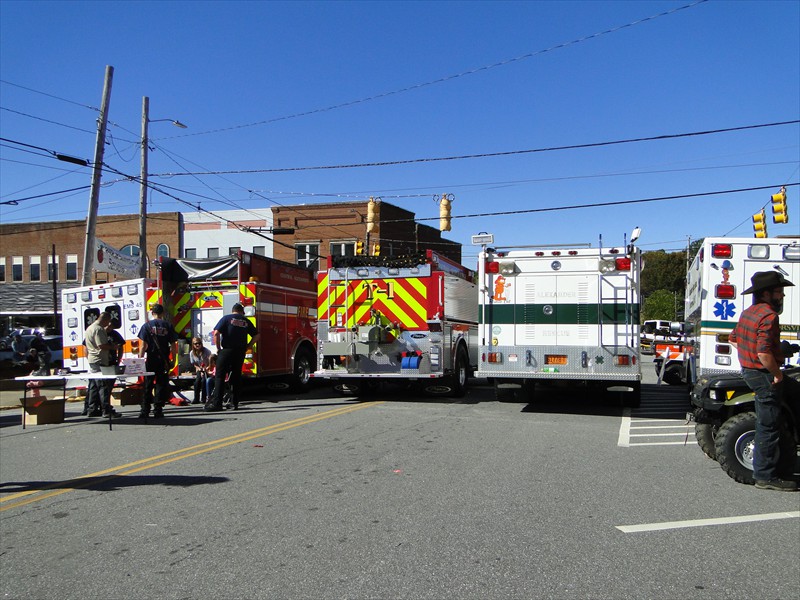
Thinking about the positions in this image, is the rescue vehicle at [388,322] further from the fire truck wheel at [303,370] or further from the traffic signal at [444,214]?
the traffic signal at [444,214]

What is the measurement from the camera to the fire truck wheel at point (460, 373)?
1384 cm

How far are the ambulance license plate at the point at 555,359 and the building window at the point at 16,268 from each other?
46.4 m

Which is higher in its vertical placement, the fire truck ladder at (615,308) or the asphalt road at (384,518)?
the fire truck ladder at (615,308)

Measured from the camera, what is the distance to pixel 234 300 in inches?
547

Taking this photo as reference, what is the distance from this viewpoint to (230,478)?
6.43 metres

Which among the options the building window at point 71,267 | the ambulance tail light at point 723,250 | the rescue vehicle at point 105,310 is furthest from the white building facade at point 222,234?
the ambulance tail light at point 723,250

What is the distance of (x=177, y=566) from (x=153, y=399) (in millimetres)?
8036

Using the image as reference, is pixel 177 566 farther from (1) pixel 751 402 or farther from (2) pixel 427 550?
(1) pixel 751 402

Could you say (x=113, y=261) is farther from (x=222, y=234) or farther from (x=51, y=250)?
(x=51, y=250)

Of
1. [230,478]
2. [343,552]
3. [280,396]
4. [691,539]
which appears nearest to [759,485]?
[691,539]

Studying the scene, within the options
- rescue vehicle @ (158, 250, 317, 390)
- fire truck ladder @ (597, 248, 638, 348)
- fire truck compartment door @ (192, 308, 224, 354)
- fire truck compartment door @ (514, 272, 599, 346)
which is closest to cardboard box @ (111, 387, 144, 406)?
rescue vehicle @ (158, 250, 317, 390)

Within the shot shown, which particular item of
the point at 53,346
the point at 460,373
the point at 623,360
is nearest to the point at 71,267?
the point at 53,346

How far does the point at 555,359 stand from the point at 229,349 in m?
5.66

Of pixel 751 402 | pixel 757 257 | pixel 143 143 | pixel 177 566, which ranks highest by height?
pixel 143 143
